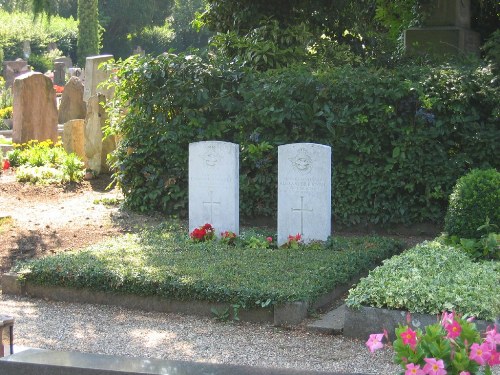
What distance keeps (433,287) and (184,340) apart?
6.51 feet

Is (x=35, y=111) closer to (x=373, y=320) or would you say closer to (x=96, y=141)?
(x=96, y=141)

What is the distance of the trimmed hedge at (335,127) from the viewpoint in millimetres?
10547

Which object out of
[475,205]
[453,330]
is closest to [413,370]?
[453,330]

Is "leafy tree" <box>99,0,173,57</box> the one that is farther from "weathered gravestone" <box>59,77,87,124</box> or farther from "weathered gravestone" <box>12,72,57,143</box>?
"weathered gravestone" <box>12,72,57,143</box>

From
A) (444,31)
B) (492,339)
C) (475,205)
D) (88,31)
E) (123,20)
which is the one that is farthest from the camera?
(123,20)

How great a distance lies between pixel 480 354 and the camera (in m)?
3.52

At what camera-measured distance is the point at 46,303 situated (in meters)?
7.85

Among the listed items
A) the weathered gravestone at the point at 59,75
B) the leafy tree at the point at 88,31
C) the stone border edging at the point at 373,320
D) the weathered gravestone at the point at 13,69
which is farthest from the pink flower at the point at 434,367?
the leafy tree at the point at 88,31

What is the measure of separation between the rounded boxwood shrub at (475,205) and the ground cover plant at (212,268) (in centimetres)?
88

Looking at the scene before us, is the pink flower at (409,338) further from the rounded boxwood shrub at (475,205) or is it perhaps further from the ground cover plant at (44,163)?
the ground cover plant at (44,163)

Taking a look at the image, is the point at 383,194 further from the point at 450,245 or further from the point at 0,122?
the point at 0,122

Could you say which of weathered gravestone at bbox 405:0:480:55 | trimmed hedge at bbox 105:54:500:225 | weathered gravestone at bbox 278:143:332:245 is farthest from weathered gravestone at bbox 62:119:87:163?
weathered gravestone at bbox 278:143:332:245

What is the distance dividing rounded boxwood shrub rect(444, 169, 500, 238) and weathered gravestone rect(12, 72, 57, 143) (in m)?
10.9

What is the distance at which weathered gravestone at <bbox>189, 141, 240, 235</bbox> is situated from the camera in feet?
32.0
